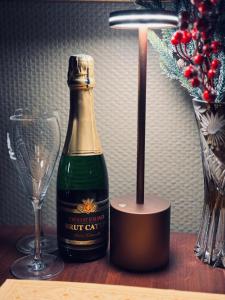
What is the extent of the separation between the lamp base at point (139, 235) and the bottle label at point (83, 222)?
0.03 metres

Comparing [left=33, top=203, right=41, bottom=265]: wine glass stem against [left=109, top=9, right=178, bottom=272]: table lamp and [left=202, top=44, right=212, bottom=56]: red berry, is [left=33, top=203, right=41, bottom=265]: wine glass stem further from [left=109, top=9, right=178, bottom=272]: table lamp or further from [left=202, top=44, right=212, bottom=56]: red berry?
[left=202, top=44, right=212, bottom=56]: red berry

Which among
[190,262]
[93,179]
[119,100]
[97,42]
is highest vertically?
[97,42]

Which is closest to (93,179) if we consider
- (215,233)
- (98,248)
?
(98,248)

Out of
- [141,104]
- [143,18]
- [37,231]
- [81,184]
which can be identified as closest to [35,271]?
[37,231]

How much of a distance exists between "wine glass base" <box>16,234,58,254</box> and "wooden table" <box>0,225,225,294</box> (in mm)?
17

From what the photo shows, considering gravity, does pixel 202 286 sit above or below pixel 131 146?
below

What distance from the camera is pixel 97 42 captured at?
852 mm

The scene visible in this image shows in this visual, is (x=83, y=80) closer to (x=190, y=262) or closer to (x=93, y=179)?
(x=93, y=179)

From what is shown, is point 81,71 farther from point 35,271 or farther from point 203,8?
point 35,271

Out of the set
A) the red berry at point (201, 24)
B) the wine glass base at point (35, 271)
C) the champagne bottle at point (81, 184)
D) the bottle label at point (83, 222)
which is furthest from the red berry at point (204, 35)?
the wine glass base at point (35, 271)

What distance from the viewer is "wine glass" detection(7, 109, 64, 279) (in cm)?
70

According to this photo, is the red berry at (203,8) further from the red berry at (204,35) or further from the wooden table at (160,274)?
the wooden table at (160,274)

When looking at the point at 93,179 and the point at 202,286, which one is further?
the point at 93,179

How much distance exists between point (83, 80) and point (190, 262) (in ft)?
1.11
